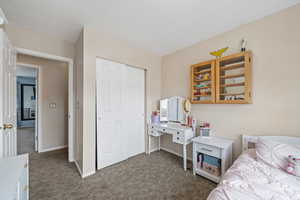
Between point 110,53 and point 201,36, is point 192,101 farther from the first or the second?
point 110,53

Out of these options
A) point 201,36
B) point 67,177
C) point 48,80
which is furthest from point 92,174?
point 201,36

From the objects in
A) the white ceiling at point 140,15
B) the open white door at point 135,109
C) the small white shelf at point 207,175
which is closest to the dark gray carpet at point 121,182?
the small white shelf at point 207,175

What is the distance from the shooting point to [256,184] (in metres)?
1.00

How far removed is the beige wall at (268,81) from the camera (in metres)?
1.61

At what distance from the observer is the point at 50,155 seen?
2.87 metres

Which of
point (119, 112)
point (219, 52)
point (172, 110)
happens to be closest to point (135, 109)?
point (119, 112)

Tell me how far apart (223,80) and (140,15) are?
170cm

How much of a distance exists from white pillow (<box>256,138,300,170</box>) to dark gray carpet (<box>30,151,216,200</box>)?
853 millimetres

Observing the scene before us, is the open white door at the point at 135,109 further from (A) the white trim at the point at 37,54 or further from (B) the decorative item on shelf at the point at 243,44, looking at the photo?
Result: (B) the decorative item on shelf at the point at 243,44

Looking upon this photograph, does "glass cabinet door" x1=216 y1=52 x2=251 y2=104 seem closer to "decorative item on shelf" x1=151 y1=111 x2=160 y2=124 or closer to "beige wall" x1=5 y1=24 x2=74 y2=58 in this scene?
"decorative item on shelf" x1=151 y1=111 x2=160 y2=124

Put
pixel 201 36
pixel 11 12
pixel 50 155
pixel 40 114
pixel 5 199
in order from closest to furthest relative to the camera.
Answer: pixel 5 199 < pixel 11 12 < pixel 201 36 < pixel 50 155 < pixel 40 114

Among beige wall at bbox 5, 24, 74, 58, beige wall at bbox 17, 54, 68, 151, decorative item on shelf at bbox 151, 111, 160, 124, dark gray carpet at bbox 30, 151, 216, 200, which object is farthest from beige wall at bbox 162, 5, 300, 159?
beige wall at bbox 17, 54, 68, 151

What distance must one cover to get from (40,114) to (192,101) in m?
3.58

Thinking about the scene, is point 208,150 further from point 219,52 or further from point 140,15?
point 140,15
